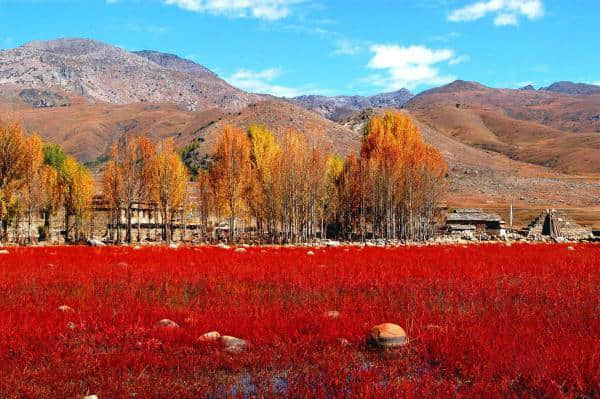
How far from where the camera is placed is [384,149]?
1875 inches

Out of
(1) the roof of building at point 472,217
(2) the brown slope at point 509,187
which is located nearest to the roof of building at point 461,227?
(1) the roof of building at point 472,217

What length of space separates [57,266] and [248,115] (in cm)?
13271

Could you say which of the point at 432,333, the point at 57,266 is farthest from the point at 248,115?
the point at 432,333

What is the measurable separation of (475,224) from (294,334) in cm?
5245

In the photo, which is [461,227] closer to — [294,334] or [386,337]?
[294,334]

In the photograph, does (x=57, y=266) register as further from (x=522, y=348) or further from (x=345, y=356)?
(x=522, y=348)

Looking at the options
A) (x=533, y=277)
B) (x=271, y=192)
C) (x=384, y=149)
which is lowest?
(x=533, y=277)

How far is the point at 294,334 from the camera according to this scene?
801cm

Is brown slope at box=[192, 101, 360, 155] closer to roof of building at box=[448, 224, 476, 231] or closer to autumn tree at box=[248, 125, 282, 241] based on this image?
roof of building at box=[448, 224, 476, 231]

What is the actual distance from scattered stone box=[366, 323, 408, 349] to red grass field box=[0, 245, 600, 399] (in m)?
0.20

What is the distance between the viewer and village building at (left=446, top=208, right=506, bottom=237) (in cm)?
5444

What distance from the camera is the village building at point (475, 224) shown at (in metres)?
54.4

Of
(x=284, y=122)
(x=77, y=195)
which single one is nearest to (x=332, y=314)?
(x=77, y=195)

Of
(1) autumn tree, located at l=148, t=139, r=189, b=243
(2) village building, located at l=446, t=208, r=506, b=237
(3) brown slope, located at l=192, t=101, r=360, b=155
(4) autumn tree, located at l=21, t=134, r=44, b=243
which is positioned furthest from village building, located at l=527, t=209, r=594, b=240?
(3) brown slope, located at l=192, t=101, r=360, b=155
